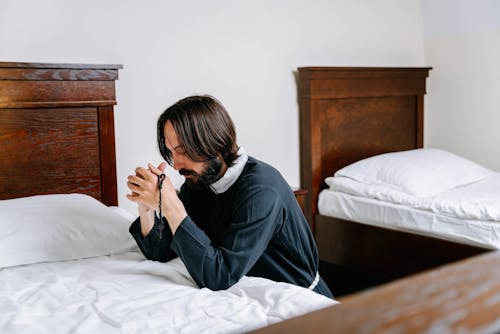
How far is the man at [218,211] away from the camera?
4.40 feet

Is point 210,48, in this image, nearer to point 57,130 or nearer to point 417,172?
point 57,130

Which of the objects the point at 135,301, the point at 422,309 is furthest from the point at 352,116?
the point at 422,309

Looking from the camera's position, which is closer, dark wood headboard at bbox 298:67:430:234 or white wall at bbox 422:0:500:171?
dark wood headboard at bbox 298:67:430:234

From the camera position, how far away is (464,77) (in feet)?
11.3

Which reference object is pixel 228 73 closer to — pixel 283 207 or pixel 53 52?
pixel 53 52

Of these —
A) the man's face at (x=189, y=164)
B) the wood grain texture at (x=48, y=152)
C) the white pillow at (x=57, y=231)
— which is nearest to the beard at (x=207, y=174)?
the man's face at (x=189, y=164)

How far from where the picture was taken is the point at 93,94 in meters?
2.25

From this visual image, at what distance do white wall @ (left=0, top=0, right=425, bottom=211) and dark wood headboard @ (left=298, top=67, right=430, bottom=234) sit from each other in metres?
0.10

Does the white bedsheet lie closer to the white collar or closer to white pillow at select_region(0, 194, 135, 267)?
white pillow at select_region(0, 194, 135, 267)

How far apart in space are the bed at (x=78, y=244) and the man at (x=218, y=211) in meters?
0.07

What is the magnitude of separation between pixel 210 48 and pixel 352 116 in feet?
2.95

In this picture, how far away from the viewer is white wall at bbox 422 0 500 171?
332 cm

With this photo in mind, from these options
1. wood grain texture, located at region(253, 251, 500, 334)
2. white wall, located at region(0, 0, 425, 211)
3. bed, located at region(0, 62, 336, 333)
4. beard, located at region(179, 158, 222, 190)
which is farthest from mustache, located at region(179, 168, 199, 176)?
wood grain texture, located at region(253, 251, 500, 334)

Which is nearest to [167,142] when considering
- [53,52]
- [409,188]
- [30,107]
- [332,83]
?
[30,107]
